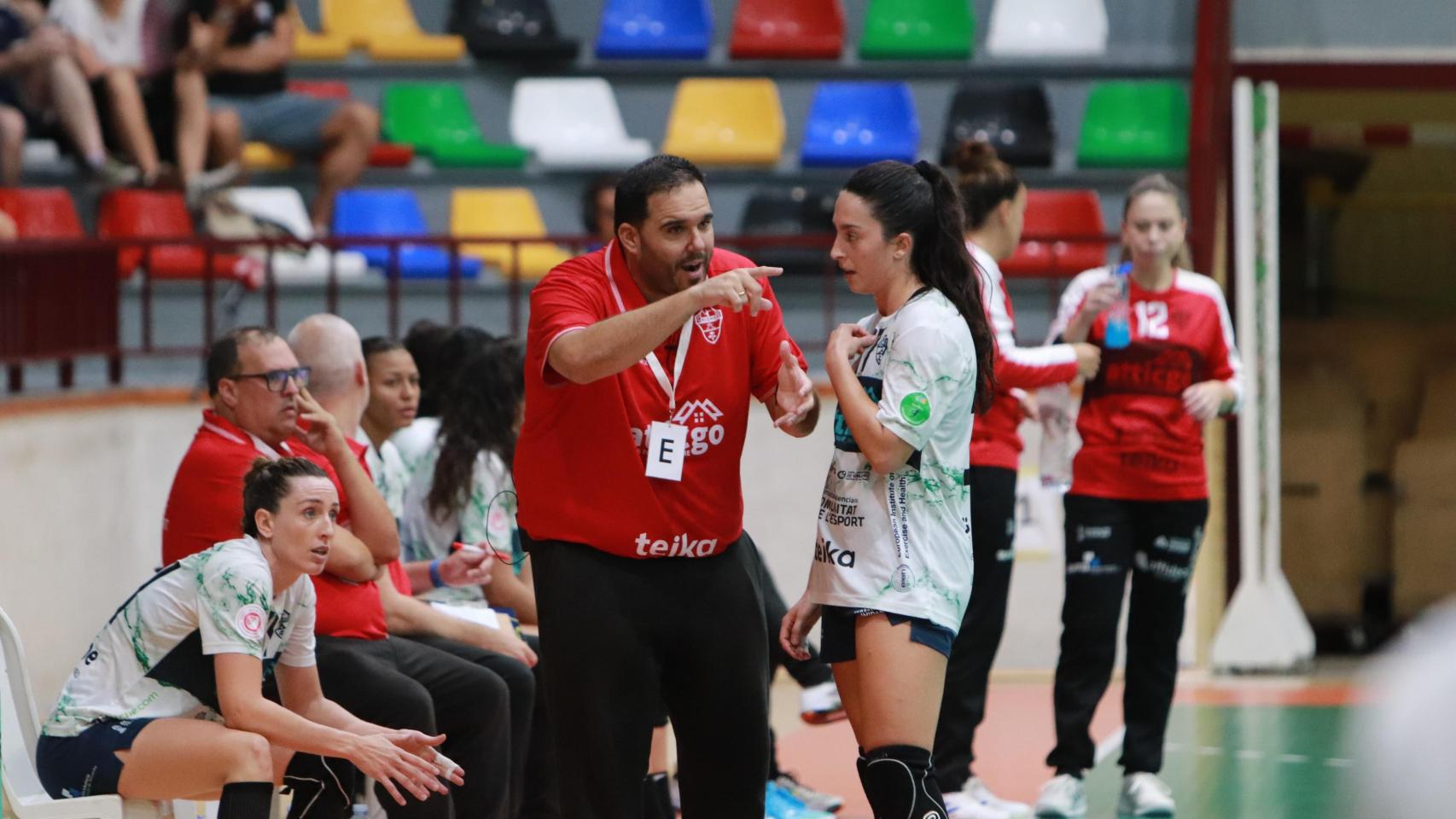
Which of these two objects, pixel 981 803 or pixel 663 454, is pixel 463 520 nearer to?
pixel 981 803

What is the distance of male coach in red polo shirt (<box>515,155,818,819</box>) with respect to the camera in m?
3.29

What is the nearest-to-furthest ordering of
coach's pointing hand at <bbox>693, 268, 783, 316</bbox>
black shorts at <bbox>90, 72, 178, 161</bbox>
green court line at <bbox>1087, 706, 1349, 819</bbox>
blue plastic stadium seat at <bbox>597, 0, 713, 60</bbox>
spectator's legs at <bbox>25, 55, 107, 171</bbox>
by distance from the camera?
coach's pointing hand at <bbox>693, 268, 783, 316</bbox> → green court line at <bbox>1087, 706, 1349, 819</bbox> → spectator's legs at <bbox>25, 55, 107, 171</bbox> → black shorts at <bbox>90, 72, 178, 161</bbox> → blue plastic stadium seat at <bbox>597, 0, 713, 60</bbox>

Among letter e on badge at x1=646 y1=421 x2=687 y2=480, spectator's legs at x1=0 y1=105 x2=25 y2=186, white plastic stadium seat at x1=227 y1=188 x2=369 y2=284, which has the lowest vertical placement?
letter e on badge at x1=646 y1=421 x2=687 y2=480

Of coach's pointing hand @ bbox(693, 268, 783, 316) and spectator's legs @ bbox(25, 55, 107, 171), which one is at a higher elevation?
spectator's legs @ bbox(25, 55, 107, 171)

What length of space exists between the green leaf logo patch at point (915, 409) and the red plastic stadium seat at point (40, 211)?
567 cm

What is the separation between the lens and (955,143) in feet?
30.9

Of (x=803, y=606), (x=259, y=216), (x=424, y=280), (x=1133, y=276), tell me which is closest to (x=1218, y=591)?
(x=1133, y=276)

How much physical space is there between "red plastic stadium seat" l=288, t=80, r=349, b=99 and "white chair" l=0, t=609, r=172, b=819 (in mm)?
6112

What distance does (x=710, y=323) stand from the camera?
3.36 meters

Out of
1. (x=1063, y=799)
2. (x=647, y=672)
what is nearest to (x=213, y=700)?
(x=647, y=672)

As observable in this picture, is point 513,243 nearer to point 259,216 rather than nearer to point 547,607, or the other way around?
point 259,216

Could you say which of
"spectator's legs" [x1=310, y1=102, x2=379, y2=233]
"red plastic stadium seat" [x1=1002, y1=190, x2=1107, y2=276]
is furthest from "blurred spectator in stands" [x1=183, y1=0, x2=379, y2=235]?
"red plastic stadium seat" [x1=1002, y1=190, x2=1107, y2=276]

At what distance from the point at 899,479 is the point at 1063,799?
2103mm

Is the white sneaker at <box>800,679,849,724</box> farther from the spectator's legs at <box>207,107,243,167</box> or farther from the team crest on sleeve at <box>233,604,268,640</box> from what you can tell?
the spectator's legs at <box>207,107,243,167</box>
